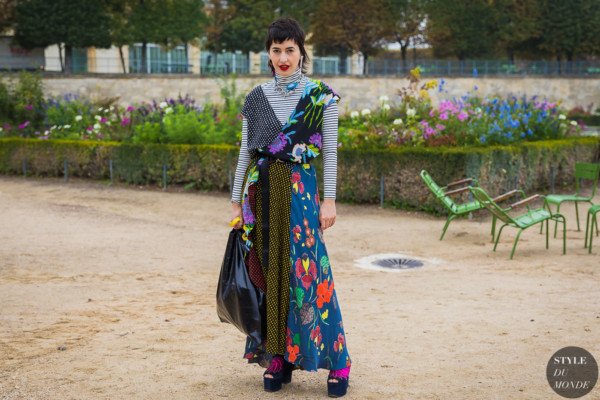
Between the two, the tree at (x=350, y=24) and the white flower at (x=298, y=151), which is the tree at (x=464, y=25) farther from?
the white flower at (x=298, y=151)

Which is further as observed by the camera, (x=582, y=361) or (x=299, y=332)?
(x=582, y=361)

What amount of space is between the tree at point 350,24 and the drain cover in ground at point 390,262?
121ft

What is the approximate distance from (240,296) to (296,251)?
35 centimetres

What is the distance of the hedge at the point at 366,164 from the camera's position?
13.0 meters

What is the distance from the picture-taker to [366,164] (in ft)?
44.2

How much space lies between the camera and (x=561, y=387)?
495cm

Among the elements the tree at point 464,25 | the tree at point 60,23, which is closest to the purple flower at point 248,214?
the tree at point 60,23

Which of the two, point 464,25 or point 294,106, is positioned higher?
point 464,25

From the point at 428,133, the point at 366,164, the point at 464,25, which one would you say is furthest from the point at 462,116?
the point at 464,25

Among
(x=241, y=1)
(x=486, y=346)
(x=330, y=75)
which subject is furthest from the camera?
(x=241, y=1)

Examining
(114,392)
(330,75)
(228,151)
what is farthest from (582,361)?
(330,75)

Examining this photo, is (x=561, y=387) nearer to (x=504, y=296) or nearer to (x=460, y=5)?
(x=504, y=296)

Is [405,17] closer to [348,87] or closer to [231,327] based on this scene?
[348,87]

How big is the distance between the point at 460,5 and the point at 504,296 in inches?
1599
